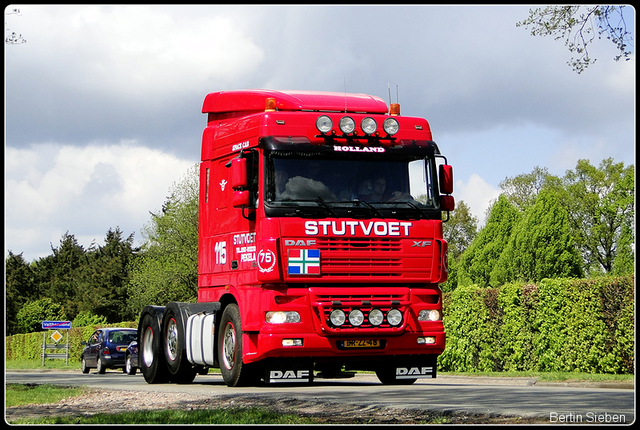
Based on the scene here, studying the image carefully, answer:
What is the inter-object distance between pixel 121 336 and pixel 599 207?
1633 inches

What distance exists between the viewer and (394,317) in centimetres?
1351

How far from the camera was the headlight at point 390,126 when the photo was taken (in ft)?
45.9

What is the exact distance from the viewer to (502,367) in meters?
24.0

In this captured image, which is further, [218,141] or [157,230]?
[157,230]

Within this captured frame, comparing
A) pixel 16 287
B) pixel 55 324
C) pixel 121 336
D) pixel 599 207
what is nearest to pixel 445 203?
pixel 121 336

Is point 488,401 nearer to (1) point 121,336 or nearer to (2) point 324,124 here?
(2) point 324,124

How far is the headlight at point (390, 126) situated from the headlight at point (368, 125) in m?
0.17

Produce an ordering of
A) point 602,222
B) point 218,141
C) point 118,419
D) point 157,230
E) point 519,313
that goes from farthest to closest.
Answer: point 602,222
point 157,230
point 519,313
point 218,141
point 118,419

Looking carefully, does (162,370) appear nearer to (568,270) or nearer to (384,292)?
(384,292)

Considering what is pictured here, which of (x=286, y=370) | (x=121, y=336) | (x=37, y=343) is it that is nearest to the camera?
(x=286, y=370)

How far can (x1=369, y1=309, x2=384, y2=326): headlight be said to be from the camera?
1339cm

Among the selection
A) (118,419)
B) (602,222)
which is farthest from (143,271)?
(118,419)

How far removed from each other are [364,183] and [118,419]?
5529 millimetres

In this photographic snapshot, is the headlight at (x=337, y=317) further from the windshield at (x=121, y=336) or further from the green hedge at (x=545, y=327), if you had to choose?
the windshield at (x=121, y=336)
